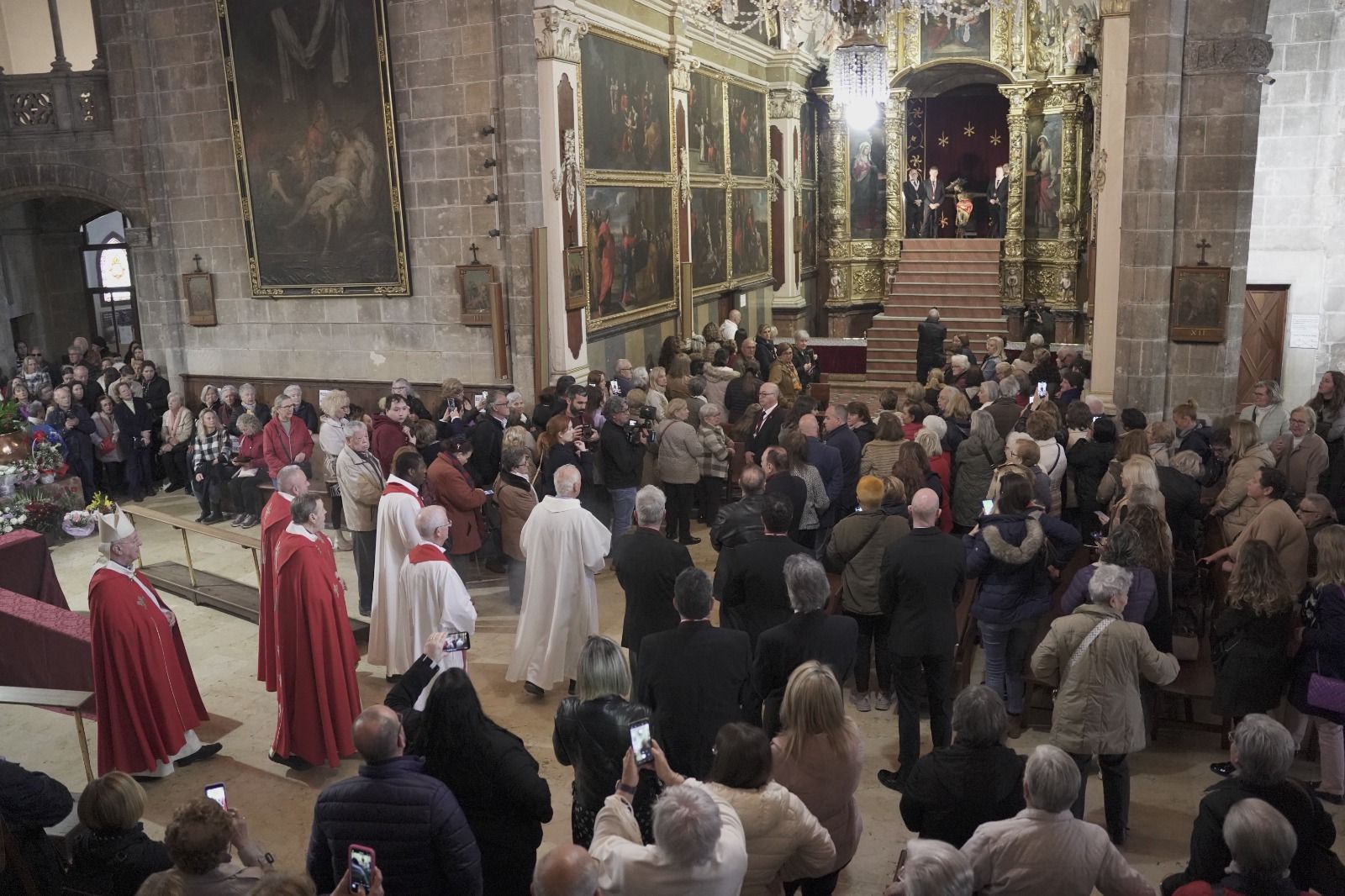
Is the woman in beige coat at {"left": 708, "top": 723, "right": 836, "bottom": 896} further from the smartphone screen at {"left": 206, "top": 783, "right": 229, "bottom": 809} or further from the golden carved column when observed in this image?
the golden carved column

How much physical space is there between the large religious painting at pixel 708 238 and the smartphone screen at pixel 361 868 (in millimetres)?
14193

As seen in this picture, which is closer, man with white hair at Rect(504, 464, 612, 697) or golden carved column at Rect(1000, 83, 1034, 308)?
man with white hair at Rect(504, 464, 612, 697)

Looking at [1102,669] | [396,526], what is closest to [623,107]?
[396,526]

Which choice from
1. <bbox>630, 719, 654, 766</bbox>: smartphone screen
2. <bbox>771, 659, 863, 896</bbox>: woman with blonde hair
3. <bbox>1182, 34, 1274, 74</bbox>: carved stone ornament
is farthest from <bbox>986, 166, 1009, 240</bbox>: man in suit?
<bbox>630, 719, 654, 766</bbox>: smartphone screen

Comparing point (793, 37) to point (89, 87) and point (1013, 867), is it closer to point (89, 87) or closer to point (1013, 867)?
point (89, 87)

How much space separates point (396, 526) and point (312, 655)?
1123mm

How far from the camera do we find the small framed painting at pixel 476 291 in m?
12.6

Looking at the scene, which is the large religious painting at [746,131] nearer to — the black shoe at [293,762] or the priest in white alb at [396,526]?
the priest in white alb at [396,526]

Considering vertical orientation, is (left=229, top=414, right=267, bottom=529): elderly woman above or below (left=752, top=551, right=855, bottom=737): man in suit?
below

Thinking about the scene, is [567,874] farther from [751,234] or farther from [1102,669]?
[751,234]

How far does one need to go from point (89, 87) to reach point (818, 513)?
472 inches

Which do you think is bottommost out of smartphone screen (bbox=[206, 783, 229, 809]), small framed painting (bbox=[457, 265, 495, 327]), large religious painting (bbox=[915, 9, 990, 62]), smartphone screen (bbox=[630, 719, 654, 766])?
smartphone screen (bbox=[206, 783, 229, 809])

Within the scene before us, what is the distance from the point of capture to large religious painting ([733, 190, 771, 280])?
1916 cm

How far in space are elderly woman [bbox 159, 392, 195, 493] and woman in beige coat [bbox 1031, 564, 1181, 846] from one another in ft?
35.5
